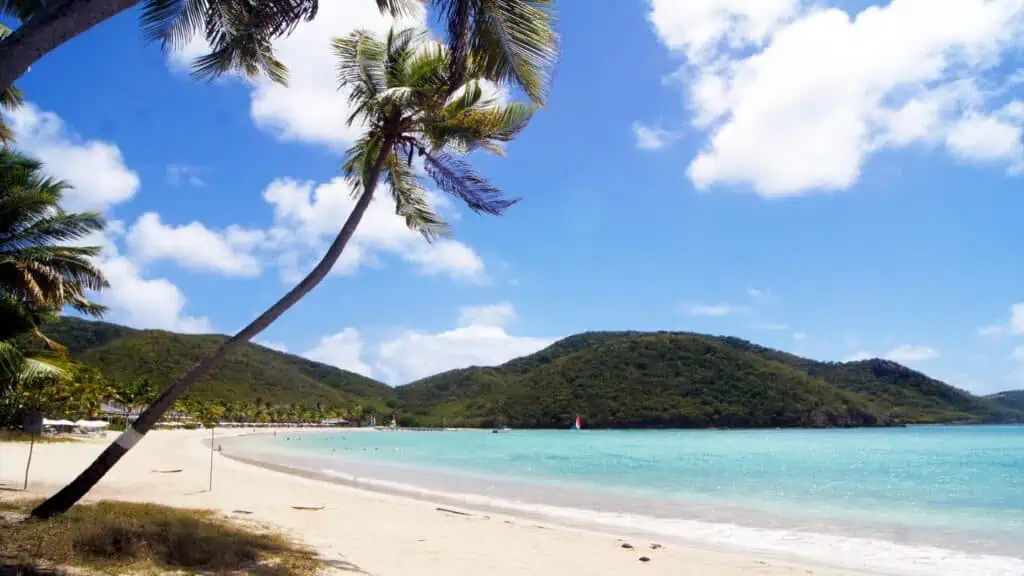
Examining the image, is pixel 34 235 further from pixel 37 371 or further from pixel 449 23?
pixel 449 23

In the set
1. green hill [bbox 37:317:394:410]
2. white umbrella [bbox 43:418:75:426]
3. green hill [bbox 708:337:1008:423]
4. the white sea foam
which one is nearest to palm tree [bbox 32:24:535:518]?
the white sea foam

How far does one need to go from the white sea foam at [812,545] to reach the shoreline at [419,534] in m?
0.56

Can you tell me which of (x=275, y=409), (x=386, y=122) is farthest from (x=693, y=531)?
(x=275, y=409)

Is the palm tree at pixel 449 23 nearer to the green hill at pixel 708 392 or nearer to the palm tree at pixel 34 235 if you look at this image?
the palm tree at pixel 34 235

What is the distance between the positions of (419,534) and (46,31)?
313 inches

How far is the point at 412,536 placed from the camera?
9.65 meters

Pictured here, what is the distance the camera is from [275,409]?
101438mm

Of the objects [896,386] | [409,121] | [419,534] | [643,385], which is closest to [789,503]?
[419,534]

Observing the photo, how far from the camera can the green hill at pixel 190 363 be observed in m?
91.4

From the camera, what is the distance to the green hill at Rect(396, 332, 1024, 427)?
9650cm

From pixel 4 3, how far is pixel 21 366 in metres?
4.83

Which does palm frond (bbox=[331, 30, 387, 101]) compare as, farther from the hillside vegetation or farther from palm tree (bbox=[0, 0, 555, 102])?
the hillside vegetation

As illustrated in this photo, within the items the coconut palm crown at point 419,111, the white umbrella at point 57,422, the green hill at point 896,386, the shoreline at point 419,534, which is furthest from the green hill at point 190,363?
the green hill at point 896,386

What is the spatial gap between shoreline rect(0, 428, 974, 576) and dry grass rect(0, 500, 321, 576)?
79 cm
